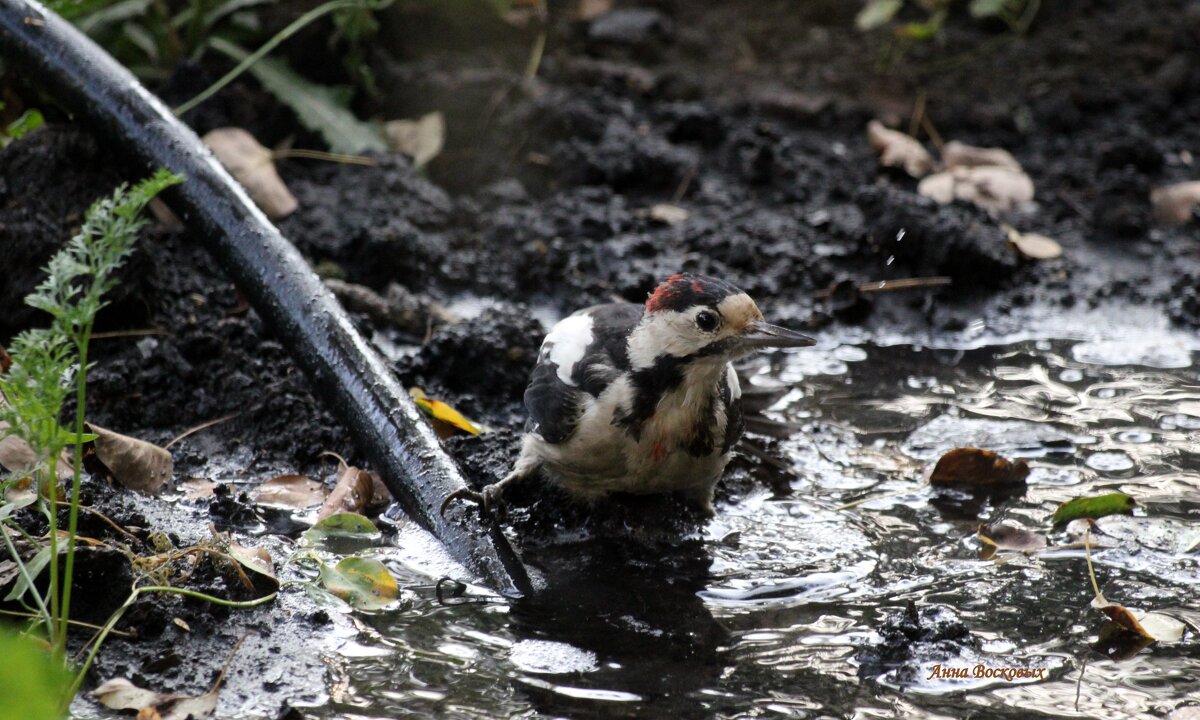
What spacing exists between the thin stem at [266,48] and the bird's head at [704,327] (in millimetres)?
2681

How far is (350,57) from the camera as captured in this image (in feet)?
19.7

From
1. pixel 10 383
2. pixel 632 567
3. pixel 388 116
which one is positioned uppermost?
pixel 388 116

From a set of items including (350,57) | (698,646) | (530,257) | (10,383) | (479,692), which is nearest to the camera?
(10,383)

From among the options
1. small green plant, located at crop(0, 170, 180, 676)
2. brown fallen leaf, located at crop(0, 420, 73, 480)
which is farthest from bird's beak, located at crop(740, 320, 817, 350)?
brown fallen leaf, located at crop(0, 420, 73, 480)

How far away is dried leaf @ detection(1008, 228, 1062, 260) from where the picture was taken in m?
5.49

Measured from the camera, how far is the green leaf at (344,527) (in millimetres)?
3480

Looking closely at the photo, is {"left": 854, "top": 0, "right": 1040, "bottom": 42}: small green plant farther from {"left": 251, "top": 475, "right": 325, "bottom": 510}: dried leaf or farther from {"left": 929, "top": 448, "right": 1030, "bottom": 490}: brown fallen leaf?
{"left": 251, "top": 475, "right": 325, "bottom": 510}: dried leaf

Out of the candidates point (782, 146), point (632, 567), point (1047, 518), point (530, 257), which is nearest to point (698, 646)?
point (632, 567)

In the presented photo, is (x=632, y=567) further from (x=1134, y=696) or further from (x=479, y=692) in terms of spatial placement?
(x=1134, y=696)

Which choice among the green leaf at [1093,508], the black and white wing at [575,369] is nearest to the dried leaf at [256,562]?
the black and white wing at [575,369]

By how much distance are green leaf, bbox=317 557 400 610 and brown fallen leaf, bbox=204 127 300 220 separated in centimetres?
245

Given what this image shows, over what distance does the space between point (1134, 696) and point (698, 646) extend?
0.99m

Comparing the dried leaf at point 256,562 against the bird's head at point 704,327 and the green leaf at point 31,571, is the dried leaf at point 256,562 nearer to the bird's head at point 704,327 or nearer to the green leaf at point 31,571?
the green leaf at point 31,571

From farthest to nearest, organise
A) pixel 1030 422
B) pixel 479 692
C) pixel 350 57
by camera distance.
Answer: pixel 350 57 → pixel 1030 422 → pixel 479 692
